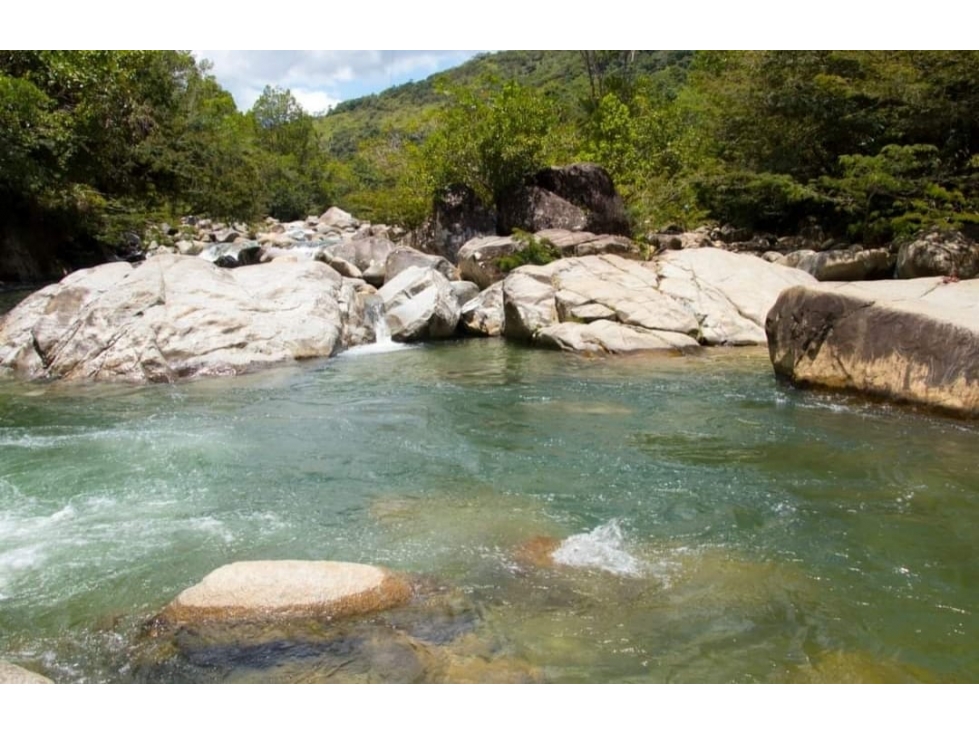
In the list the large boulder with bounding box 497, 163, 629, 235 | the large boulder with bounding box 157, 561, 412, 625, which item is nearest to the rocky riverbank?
the large boulder with bounding box 497, 163, 629, 235

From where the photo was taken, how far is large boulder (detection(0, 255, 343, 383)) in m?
11.7

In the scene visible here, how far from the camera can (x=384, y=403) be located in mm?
9773

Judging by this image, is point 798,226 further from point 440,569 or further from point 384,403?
point 440,569

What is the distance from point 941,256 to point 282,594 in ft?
49.9

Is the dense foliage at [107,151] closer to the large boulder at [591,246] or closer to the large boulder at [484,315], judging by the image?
the large boulder at [484,315]

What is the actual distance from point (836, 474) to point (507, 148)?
54.2 ft

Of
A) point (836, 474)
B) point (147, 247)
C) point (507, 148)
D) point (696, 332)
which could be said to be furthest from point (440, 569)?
point (147, 247)

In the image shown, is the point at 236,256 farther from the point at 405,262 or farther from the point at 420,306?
the point at 420,306

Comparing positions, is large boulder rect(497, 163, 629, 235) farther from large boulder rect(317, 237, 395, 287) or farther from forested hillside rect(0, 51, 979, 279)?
large boulder rect(317, 237, 395, 287)

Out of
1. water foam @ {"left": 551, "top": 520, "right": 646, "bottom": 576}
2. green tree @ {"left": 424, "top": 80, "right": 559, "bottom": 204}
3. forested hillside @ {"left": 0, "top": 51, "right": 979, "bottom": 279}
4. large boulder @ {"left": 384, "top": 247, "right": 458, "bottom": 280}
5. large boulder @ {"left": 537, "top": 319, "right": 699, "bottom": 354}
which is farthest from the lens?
green tree @ {"left": 424, "top": 80, "right": 559, "bottom": 204}

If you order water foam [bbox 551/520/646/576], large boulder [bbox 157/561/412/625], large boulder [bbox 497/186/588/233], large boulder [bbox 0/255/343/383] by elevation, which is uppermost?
large boulder [bbox 497/186/588/233]

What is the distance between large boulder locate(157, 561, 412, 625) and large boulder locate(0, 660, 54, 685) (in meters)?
0.85

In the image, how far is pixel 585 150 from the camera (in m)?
27.6

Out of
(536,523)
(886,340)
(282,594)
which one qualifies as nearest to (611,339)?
(886,340)
